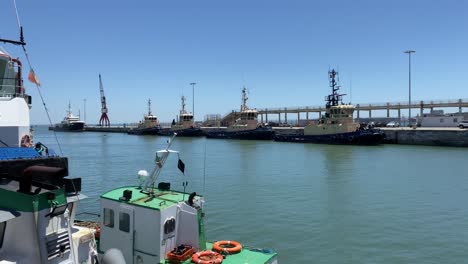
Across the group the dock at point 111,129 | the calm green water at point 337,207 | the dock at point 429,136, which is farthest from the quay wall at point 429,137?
the dock at point 111,129

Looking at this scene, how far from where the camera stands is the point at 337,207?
20.2m

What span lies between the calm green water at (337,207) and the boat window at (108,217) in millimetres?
6600

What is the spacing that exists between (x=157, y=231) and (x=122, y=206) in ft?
3.89

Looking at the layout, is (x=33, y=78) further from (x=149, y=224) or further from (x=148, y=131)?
(x=148, y=131)

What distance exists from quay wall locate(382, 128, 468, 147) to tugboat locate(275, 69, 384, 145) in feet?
12.9

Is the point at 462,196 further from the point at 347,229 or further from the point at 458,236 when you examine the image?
the point at 347,229

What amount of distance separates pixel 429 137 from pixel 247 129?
3882 centimetres

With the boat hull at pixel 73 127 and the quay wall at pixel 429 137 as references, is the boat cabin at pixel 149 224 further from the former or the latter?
the boat hull at pixel 73 127

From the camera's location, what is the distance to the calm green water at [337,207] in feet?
46.0

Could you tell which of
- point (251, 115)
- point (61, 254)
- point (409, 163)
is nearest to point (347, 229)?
point (61, 254)

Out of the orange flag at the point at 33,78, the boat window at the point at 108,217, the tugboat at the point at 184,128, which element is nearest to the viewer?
the boat window at the point at 108,217

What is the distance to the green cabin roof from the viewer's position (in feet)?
29.6

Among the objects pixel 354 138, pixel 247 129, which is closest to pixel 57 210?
pixel 354 138

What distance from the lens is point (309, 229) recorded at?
1628 centimetres
